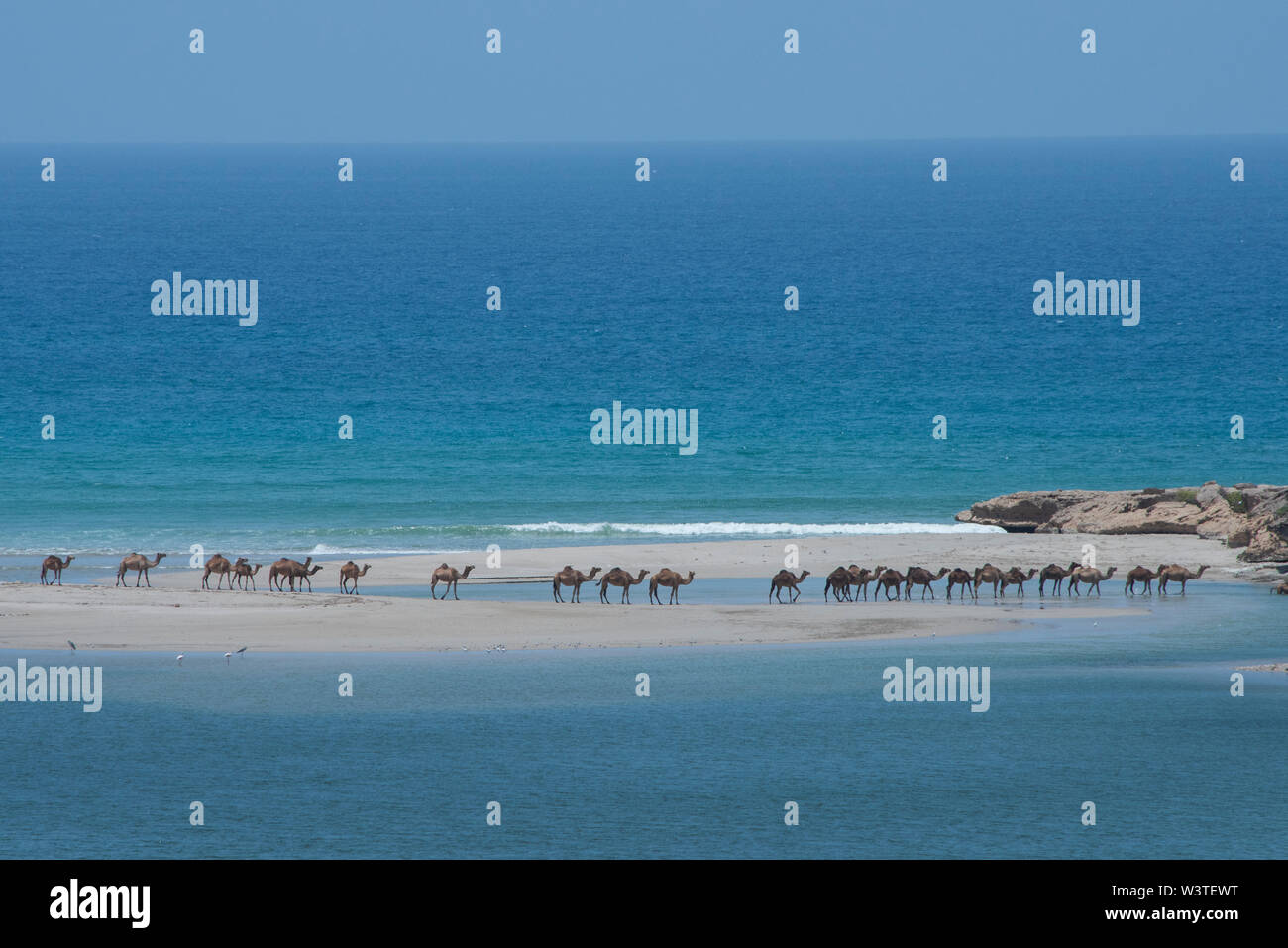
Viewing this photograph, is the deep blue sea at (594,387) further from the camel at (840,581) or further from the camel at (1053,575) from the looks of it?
the camel at (1053,575)

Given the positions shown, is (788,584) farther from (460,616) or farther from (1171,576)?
(1171,576)

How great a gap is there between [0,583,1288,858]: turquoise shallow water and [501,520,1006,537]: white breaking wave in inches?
631

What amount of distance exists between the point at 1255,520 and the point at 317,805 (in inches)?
1002

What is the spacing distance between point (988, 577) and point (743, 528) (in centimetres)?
1240

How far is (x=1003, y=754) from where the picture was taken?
23250 mm

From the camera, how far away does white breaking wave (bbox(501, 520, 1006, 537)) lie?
45938mm

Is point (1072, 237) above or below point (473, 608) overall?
above

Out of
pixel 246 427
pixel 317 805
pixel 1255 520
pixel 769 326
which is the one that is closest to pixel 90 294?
pixel 769 326

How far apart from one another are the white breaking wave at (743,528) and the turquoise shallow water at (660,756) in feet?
52.6

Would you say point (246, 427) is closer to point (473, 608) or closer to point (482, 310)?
point (473, 608)

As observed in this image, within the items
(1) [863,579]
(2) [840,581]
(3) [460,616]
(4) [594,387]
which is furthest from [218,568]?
(4) [594,387]

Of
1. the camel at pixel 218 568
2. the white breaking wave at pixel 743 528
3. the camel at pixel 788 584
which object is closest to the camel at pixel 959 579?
the camel at pixel 788 584

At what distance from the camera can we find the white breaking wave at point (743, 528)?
151 feet
